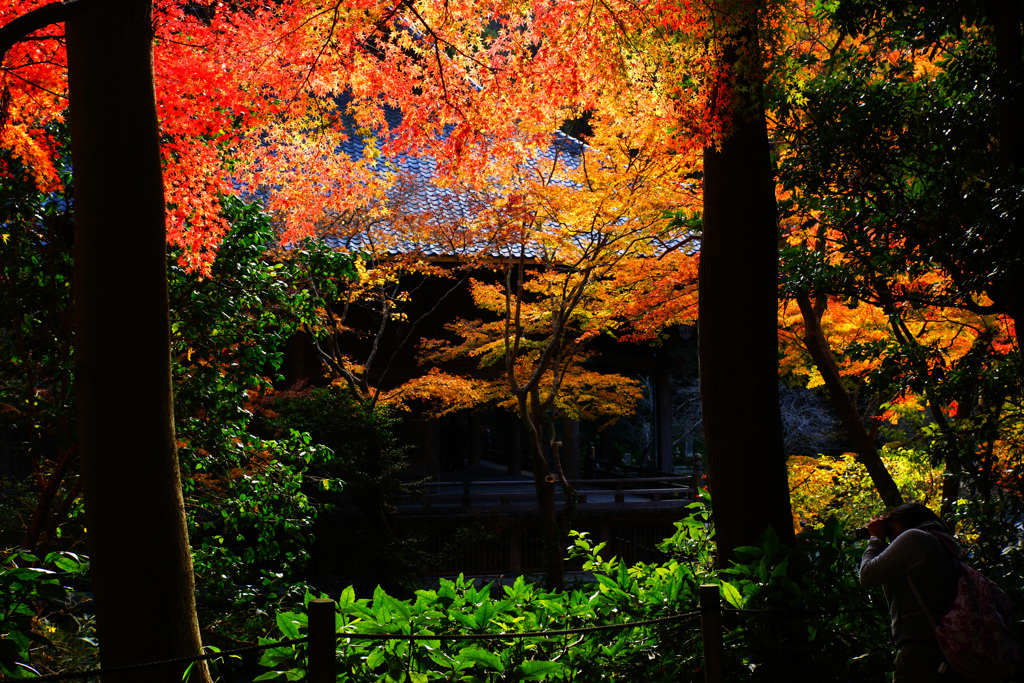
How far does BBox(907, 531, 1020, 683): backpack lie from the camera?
265 cm

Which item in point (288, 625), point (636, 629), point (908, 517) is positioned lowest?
point (636, 629)

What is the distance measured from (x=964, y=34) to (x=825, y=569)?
13.6ft

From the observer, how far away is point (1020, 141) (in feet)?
12.8

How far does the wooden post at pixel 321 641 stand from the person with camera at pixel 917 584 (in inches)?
78.1

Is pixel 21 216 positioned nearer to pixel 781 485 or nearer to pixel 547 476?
pixel 781 485

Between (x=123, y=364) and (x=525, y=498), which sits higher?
(x=123, y=364)

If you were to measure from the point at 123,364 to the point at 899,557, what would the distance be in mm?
2982

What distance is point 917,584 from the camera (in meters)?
2.78

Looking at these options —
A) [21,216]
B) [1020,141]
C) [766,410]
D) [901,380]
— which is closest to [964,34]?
[1020,141]

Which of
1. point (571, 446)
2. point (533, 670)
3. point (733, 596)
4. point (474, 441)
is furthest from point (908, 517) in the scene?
point (474, 441)

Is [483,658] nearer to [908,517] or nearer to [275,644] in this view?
[275,644]

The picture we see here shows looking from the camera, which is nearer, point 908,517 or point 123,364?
point 123,364

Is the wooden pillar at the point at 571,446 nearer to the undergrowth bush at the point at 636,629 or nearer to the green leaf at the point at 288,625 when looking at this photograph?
the undergrowth bush at the point at 636,629

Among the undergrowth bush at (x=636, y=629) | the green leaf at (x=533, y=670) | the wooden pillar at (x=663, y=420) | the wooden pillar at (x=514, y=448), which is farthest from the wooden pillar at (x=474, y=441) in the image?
the green leaf at (x=533, y=670)
